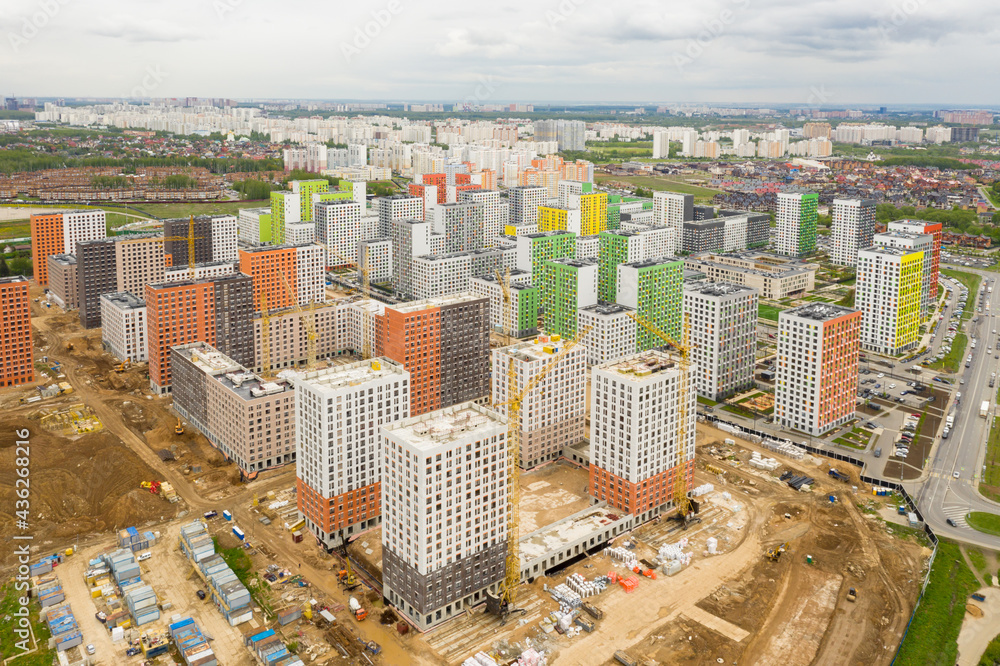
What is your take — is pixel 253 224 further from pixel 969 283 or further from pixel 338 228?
pixel 969 283

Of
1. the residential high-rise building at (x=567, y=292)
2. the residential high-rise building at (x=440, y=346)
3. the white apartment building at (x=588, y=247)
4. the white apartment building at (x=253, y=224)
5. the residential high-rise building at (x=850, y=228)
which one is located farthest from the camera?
the white apartment building at (x=253, y=224)

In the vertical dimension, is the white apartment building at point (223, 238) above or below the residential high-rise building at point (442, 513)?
above

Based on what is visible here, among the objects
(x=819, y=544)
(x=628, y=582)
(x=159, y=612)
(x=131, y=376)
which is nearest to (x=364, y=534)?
(x=159, y=612)

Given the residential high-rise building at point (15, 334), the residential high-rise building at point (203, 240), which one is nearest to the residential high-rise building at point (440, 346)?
the residential high-rise building at point (15, 334)

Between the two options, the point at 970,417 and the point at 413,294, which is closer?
the point at 970,417

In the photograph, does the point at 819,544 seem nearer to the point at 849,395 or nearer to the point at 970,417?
the point at 849,395

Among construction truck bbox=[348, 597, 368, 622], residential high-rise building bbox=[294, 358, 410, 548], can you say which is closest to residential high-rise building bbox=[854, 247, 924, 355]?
residential high-rise building bbox=[294, 358, 410, 548]

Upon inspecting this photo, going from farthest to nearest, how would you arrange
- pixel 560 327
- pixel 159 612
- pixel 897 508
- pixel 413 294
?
pixel 413 294, pixel 560 327, pixel 897 508, pixel 159 612

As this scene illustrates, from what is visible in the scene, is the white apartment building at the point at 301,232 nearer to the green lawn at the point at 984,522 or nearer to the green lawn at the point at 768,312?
the green lawn at the point at 768,312
